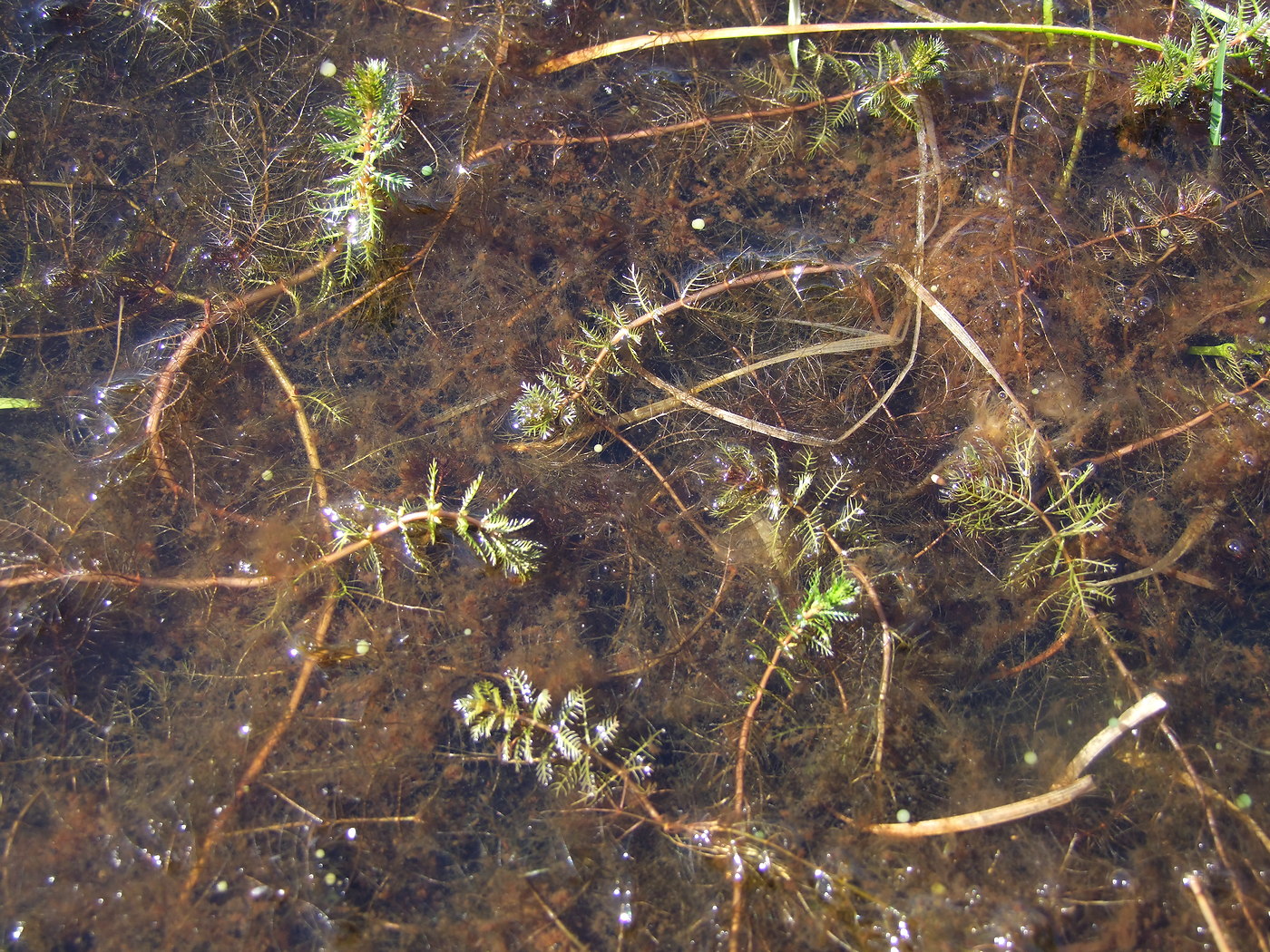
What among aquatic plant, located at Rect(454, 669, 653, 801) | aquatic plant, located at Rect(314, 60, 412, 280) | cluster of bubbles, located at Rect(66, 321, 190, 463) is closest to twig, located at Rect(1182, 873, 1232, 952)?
aquatic plant, located at Rect(454, 669, 653, 801)

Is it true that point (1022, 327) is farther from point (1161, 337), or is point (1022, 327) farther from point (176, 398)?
point (176, 398)

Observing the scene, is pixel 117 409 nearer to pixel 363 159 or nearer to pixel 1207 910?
pixel 363 159

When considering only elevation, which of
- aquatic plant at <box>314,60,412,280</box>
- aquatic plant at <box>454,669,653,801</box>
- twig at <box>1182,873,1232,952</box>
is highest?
aquatic plant at <box>314,60,412,280</box>

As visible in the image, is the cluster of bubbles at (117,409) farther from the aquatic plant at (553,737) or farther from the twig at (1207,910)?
the twig at (1207,910)

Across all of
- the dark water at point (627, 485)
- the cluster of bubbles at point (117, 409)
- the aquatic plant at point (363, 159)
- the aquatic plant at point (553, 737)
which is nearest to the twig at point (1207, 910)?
the dark water at point (627, 485)

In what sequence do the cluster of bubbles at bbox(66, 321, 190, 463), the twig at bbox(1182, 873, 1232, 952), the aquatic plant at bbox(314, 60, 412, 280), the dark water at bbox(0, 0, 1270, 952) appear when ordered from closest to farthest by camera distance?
the twig at bbox(1182, 873, 1232, 952) < the dark water at bbox(0, 0, 1270, 952) < the aquatic plant at bbox(314, 60, 412, 280) < the cluster of bubbles at bbox(66, 321, 190, 463)

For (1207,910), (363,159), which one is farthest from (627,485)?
(1207,910)

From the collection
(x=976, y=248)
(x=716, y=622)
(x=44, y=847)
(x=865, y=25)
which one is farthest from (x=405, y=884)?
(x=865, y=25)

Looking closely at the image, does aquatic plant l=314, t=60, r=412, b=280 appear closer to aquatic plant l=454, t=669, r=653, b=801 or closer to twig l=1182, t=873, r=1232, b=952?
aquatic plant l=454, t=669, r=653, b=801
